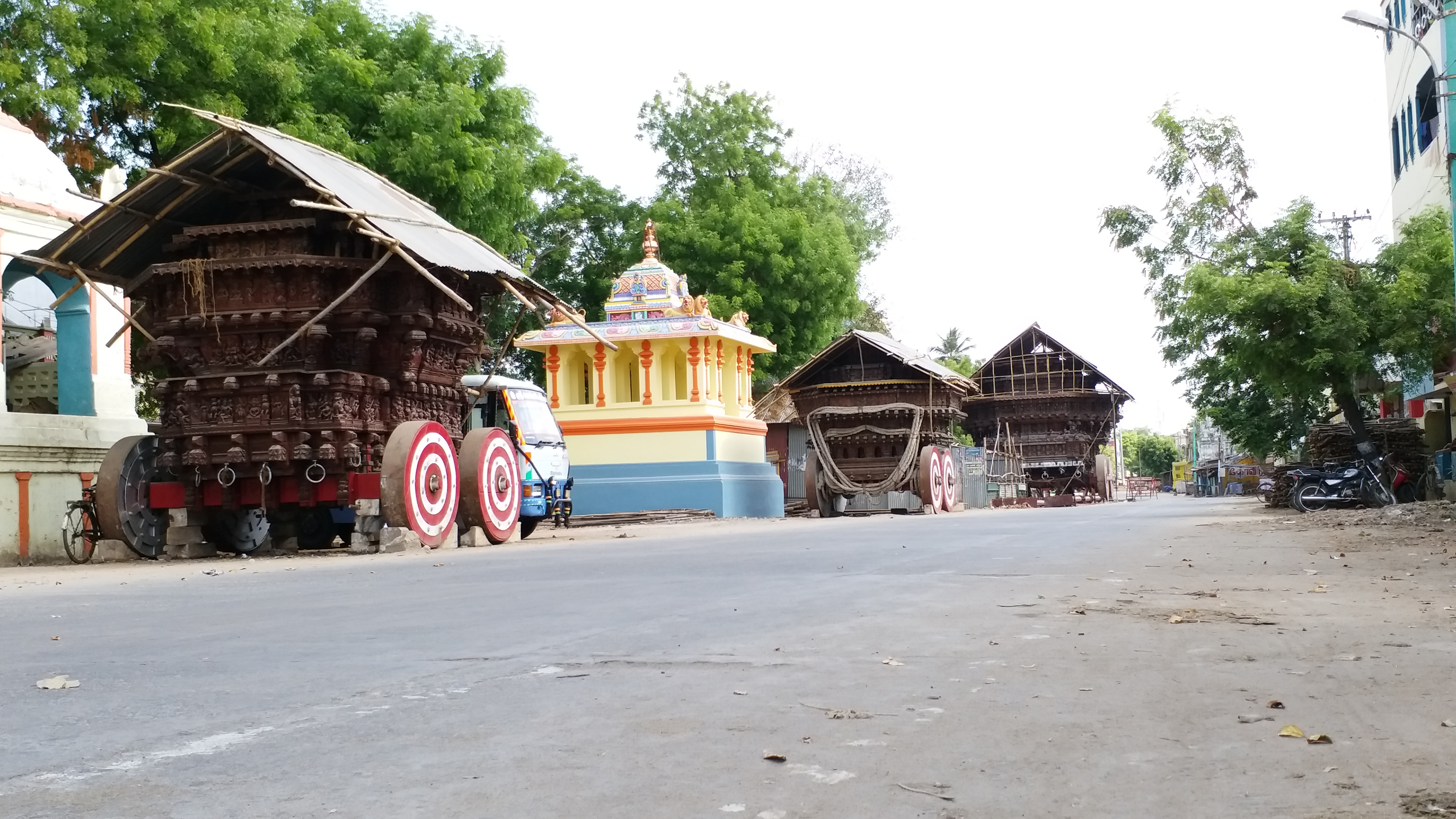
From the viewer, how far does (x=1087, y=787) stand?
3000mm

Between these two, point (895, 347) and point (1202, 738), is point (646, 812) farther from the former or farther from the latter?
point (895, 347)

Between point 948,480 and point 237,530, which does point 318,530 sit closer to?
point 237,530

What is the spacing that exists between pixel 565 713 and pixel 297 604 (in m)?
4.32

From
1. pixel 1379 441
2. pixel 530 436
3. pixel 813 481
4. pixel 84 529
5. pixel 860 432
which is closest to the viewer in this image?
pixel 84 529

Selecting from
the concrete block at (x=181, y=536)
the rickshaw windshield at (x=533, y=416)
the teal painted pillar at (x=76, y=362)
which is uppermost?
the teal painted pillar at (x=76, y=362)

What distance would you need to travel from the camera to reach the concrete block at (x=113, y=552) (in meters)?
14.7

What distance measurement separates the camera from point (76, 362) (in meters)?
17.5

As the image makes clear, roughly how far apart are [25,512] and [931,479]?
2040 cm

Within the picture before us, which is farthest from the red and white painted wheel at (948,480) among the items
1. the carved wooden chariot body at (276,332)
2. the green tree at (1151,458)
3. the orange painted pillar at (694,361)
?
the green tree at (1151,458)

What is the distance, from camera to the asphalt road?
296cm

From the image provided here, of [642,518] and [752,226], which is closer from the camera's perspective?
[642,518]

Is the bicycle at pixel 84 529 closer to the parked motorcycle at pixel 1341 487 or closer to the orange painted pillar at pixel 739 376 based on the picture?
the parked motorcycle at pixel 1341 487

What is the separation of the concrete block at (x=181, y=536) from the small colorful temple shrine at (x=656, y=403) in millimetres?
16004

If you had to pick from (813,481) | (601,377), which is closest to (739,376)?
(813,481)
